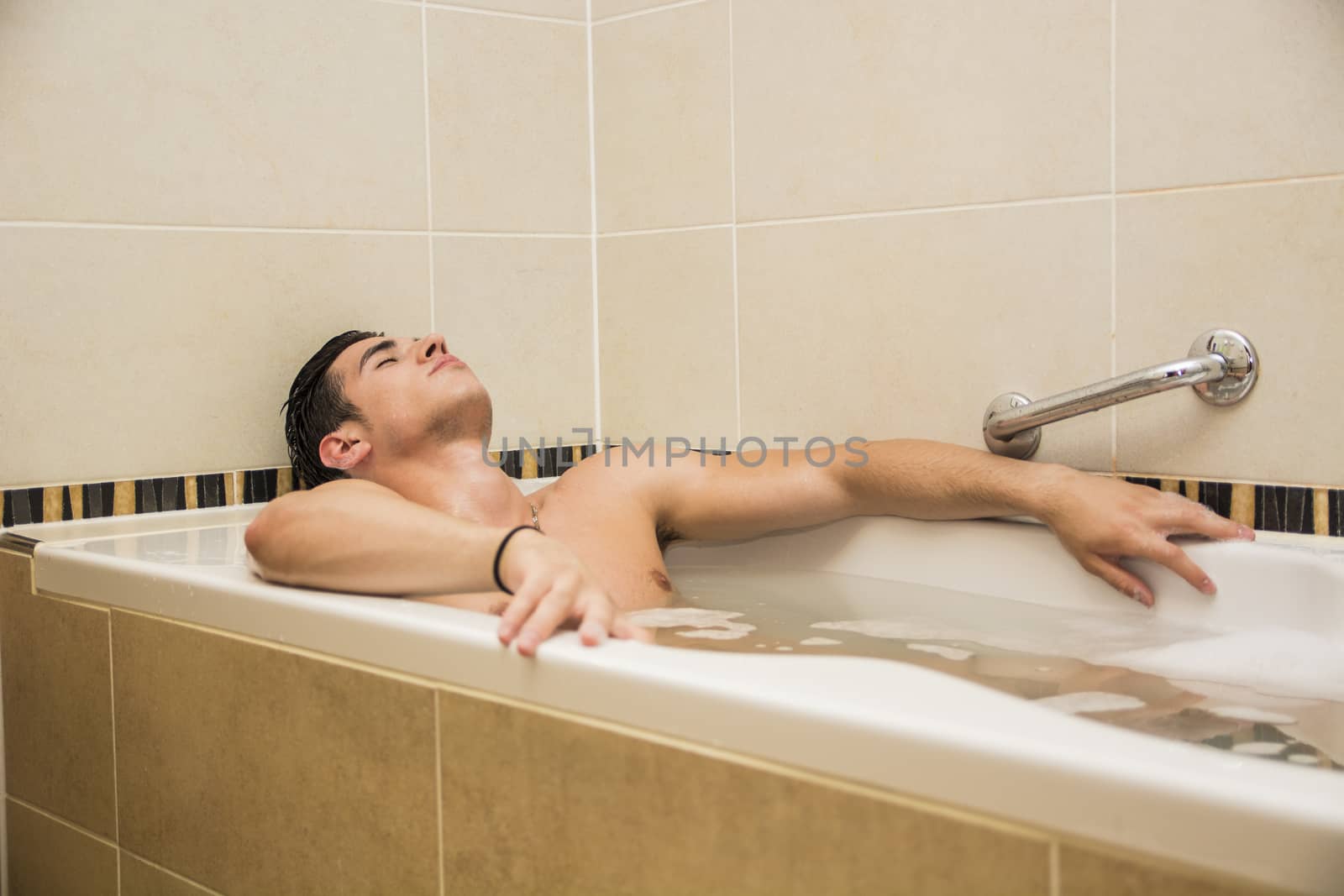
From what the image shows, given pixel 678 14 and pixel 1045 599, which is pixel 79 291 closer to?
pixel 678 14

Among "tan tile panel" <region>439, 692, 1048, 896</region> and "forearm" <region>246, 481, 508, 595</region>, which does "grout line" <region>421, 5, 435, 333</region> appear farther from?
"tan tile panel" <region>439, 692, 1048, 896</region>

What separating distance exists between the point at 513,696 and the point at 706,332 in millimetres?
1232

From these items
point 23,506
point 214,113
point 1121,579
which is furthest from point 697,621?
point 214,113

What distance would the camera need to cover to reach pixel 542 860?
95 cm

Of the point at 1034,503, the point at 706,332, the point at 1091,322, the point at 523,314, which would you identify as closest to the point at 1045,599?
the point at 1034,503

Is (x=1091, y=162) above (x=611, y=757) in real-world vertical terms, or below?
above

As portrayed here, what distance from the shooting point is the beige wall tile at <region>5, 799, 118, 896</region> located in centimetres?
147

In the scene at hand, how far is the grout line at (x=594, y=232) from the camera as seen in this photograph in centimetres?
223

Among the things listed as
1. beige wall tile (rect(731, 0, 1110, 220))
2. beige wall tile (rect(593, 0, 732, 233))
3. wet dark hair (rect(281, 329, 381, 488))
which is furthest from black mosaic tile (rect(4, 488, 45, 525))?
beige wall tile (rect(731, 0, 1110, 220))

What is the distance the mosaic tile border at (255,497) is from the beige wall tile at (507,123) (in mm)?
427

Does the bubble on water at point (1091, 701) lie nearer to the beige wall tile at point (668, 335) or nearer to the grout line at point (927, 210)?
the grout line at point (927, 210)

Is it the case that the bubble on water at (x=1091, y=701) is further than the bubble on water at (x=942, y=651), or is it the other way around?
the bubble on water at (x=942, y=651)

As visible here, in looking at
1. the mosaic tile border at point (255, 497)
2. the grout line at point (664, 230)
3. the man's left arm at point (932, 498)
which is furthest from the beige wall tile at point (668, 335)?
the man's left arm at point (932, 498)

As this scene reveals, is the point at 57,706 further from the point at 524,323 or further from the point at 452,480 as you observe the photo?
the point at 524,323
